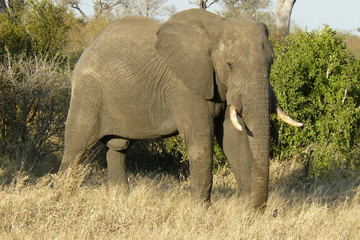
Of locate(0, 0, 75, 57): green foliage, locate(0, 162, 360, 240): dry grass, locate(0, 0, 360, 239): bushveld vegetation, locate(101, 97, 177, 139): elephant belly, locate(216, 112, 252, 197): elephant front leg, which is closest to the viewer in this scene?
locate(0, 162, 360, 240): dry grass

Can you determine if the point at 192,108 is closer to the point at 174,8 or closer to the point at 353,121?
the point at 353,121

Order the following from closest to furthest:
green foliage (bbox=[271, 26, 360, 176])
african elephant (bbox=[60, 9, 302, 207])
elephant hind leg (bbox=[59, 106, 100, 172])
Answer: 1. african elephant (bbox=[60, 9, 302, 207])
2. elephant hind leg (bbox=[59, 106, 100, 172])
3. green foliage (bbox=[271, 26, 360, 176])

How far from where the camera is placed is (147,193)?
698 cm

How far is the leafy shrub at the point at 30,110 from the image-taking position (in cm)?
956

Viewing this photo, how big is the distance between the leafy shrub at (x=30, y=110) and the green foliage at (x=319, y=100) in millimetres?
3458

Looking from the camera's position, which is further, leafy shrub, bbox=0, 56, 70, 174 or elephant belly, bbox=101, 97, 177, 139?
leafy shrub, bbox=0, 56, 70, 174

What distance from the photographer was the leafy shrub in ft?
31.4

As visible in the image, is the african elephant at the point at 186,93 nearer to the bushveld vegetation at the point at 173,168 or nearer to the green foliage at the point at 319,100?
the bushveld vegetation at the point at 173,168

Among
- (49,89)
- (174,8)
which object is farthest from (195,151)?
(174,8)

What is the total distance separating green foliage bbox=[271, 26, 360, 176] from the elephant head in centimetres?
252

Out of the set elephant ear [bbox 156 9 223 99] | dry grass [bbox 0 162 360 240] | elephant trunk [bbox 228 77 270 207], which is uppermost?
elephant ear [bbox 156 9 223 99]

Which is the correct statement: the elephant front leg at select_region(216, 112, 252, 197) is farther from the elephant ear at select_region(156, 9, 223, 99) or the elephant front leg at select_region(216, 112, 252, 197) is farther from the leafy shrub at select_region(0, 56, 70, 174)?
the leafy shrub at select_region(0, 56, 70, 174)

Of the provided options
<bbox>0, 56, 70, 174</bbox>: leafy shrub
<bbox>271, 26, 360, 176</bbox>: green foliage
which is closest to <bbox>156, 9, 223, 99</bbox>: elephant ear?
<bbox>271, 26, 360, 176</bbox>: green foliage

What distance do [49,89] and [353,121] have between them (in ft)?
15.3
